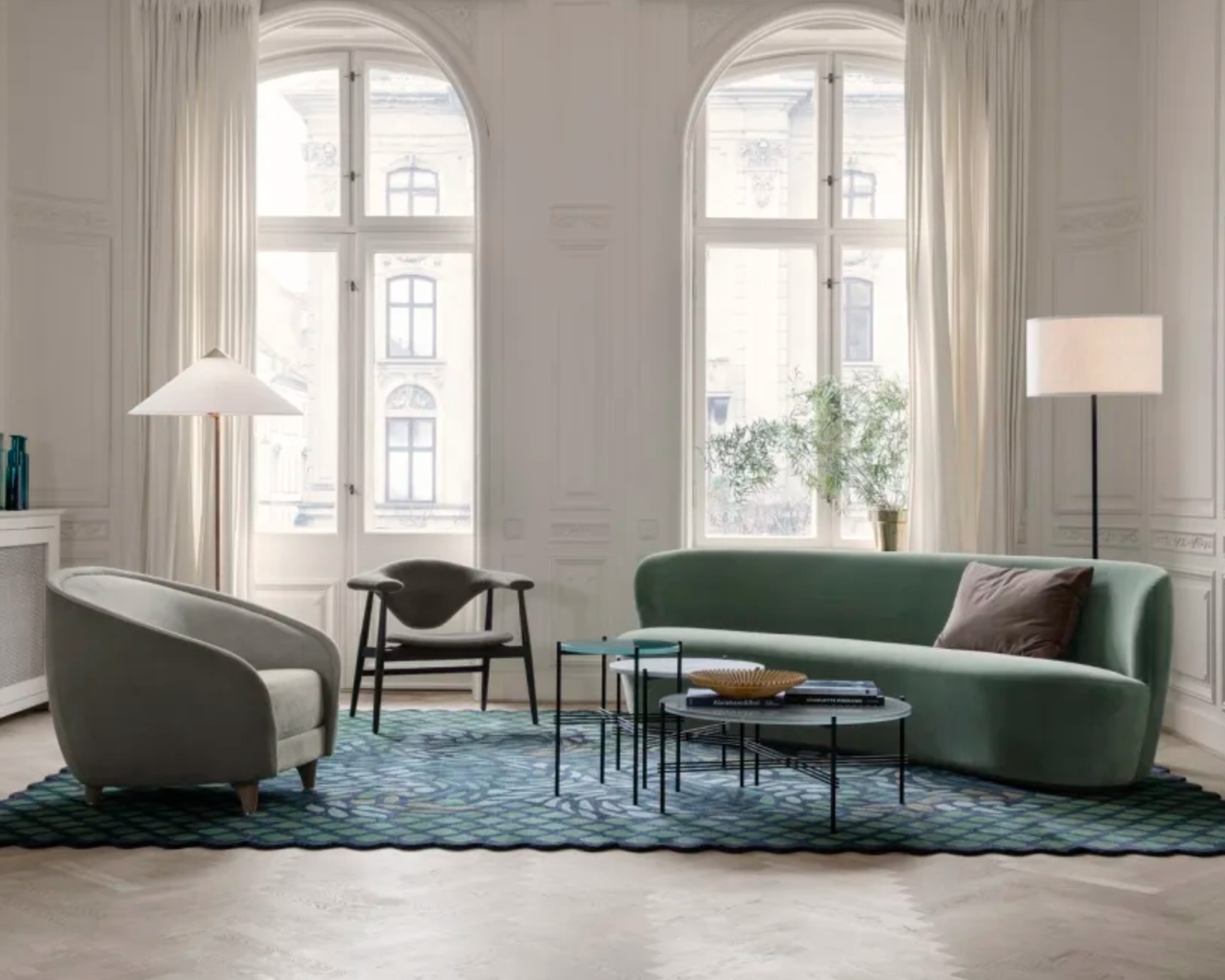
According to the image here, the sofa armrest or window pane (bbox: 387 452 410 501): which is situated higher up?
window pane (bbox: 387 452 410 501)

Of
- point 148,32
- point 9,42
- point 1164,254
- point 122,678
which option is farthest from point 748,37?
point 122,678

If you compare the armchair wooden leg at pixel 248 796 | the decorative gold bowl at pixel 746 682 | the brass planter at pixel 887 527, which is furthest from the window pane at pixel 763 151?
the armchair wooden leg at pixel 248 796

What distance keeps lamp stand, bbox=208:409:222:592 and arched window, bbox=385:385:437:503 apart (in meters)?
0.87

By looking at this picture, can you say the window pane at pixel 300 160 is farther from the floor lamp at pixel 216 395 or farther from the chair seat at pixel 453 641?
the chair seat at pixel 453 641

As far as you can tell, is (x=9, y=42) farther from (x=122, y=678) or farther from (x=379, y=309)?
(x=122, y=678)

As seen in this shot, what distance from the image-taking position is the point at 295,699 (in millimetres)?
4324

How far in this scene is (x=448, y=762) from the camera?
4.92 meters

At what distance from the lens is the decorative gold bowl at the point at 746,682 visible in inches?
162

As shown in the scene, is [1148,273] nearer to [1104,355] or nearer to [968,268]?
[968,268]

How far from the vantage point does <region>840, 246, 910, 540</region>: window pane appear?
691 centimetres

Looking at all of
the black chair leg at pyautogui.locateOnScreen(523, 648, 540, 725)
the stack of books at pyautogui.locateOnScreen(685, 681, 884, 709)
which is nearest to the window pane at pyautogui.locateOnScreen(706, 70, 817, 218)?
the black chair leg at pyautogui.locateOnScreen(523, 648, 540, 725)

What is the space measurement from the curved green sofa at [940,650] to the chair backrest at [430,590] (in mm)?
750

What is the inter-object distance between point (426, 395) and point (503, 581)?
1359 mm

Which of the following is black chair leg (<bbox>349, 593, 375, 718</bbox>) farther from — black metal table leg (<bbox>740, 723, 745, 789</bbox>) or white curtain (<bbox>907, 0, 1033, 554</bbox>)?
white curtain (<bbox>907, 0, 1033, 554</bbox>)
